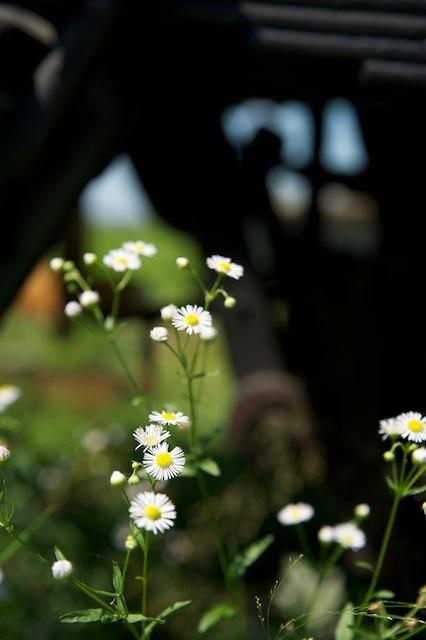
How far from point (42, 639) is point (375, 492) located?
3.77 feet

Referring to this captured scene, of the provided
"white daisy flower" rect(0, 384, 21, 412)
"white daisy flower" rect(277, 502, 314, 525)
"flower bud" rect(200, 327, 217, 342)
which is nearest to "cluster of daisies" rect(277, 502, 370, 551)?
"white daisy flower" rect(277, 502, 314, 525)

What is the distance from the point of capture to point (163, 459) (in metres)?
1.10

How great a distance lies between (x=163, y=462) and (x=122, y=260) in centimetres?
44

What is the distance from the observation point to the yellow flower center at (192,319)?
1.22 m

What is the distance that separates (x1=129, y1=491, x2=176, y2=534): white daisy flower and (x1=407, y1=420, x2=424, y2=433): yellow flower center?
0.38 meters

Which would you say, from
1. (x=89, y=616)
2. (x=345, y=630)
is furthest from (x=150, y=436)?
(x=345, y=630)

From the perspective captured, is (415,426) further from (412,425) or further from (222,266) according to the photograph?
(222,266)

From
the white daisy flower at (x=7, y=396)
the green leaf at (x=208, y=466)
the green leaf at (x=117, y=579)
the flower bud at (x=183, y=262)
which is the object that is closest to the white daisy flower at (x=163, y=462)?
the green leaf at (x=117, y=579)

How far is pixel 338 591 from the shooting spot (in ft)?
9.50

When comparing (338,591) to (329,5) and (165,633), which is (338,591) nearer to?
(165,633)

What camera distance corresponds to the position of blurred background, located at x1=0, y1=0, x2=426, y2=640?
5.93 feet

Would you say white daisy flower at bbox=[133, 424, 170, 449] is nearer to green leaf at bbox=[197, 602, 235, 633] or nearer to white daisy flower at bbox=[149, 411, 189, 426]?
white daisy flower at bbox=[149, 411, 189, 426]

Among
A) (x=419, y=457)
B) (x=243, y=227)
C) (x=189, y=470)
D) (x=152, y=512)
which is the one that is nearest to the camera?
(x=152, y=512)

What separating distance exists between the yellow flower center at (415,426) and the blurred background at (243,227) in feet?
1.24
